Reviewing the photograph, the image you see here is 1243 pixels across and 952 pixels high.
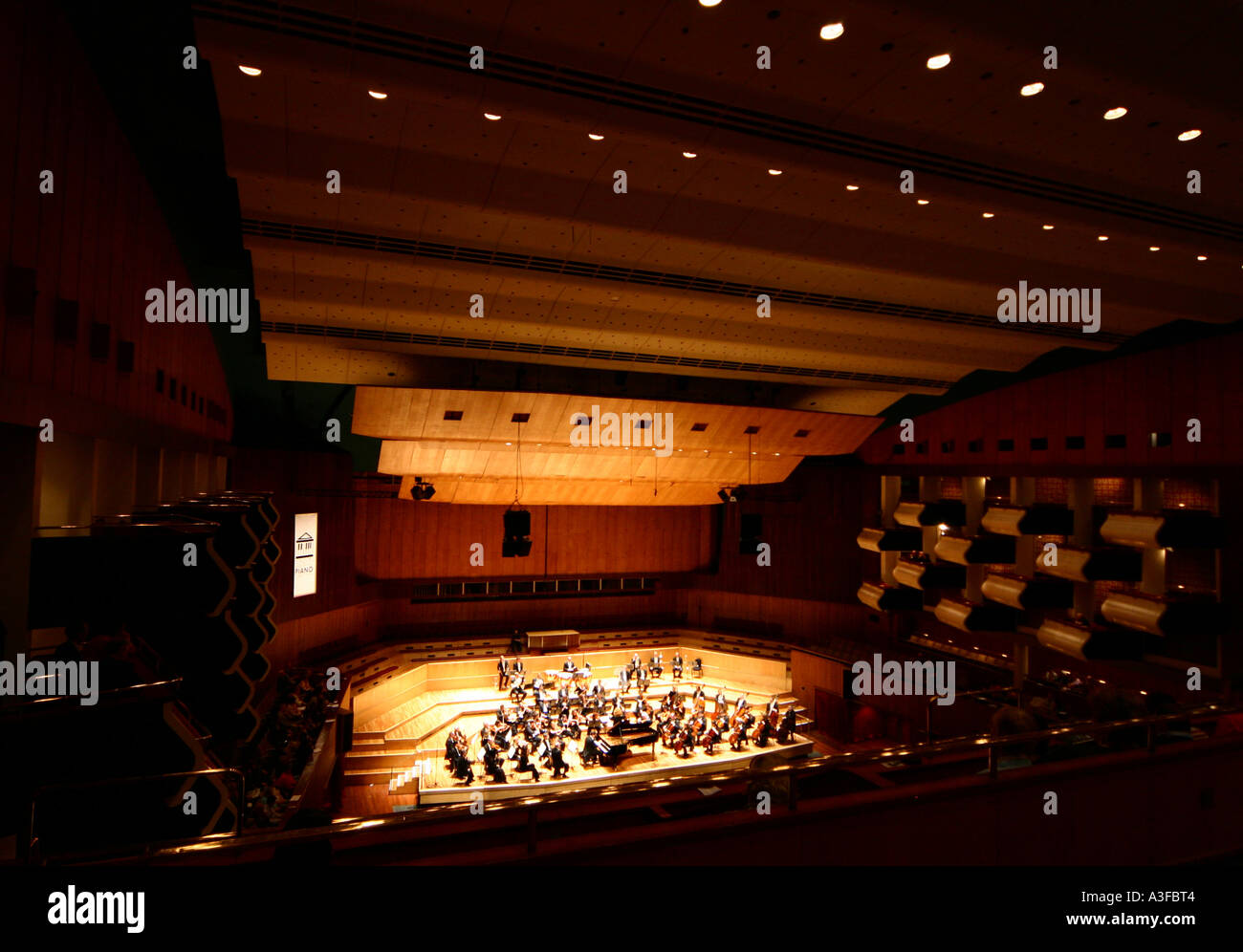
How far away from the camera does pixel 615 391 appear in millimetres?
11828

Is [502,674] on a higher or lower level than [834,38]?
lower

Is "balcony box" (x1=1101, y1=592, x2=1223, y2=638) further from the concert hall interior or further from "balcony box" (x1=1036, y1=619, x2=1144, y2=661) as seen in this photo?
"balcony box" (x1=1036, y1=619, x2=1144, y2=661)

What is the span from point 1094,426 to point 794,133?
24.5ft

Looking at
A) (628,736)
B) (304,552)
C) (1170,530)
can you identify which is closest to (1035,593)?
(1170,530)

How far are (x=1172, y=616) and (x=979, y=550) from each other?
2014 mm

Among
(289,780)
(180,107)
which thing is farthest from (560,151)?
(289,780)

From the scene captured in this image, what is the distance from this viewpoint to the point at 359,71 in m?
3.93

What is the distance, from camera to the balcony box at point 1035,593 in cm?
851

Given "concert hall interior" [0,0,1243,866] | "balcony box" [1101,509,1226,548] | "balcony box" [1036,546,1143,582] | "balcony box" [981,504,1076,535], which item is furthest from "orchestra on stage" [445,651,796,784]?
"balcony box" [1101,509,1226,548]

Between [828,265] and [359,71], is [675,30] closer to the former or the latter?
[359,71]

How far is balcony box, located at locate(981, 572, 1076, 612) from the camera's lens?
851 cm

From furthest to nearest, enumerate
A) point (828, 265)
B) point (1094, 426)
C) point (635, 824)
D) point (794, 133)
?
1. point (1094, 426)
2. point (828, 265)
3. point (794, 133)
4. point (635, 824)

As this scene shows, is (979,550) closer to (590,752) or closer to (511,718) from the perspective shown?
(590,752)
